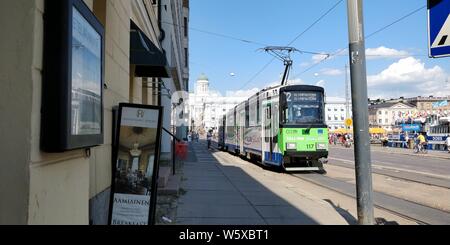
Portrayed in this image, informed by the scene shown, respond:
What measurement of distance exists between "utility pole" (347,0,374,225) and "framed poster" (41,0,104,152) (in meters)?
4.71

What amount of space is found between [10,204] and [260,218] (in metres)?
5.70

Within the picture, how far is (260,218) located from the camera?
802 centimetres

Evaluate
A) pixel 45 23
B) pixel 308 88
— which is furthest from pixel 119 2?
pixel 308 88

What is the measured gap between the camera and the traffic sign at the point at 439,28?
441 centimetres

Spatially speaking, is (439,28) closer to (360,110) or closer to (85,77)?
(360,110)

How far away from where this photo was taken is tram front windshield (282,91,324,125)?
16.9 meters

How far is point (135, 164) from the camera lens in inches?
206

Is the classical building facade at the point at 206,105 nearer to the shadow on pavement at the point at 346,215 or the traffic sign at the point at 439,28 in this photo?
the shadow on pavement at the point at 346,215

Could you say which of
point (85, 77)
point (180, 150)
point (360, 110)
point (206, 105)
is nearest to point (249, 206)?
point (360, 110)

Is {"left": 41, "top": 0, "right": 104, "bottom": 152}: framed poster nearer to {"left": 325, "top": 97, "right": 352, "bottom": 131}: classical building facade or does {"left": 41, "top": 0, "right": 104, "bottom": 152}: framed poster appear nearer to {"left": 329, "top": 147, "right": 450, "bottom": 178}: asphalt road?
{"left": 329, "top": 147, "right": 450, "bottom": 178}: asphalt road

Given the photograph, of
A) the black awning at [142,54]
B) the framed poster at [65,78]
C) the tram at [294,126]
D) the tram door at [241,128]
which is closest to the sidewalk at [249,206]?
the black awning at [142,54]

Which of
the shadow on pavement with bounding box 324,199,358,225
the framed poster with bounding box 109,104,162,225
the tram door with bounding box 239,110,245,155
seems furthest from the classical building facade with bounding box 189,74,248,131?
the framed poster with bounding box 109,104,162,225

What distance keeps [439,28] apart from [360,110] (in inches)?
109

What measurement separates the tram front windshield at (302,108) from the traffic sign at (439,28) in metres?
12.2
